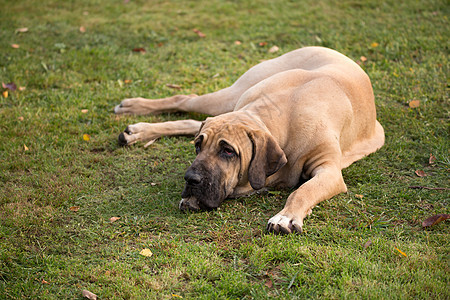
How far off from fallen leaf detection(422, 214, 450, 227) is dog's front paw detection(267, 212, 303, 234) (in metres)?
1.10

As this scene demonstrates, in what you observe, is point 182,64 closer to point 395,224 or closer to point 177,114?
point 177,114

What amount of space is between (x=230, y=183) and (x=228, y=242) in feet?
1.97

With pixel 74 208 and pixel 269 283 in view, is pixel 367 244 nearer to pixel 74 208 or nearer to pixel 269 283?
pixel 269 283

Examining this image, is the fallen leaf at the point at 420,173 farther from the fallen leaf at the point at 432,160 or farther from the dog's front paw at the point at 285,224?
the dog's front paw at the point at 285,224

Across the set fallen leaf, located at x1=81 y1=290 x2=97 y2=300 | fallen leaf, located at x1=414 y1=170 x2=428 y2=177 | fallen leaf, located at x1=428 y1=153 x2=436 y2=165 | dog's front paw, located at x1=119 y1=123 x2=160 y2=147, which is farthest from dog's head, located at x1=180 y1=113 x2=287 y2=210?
fallen leaf, located at x1=428 y1=153 x2=436 y2=165

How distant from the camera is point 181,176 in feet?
16.8

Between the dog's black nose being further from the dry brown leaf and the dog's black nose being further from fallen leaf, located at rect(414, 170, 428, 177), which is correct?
fallen leaf, located at rect(414, 170, 428, 177)

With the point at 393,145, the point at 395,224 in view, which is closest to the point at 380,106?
the point at 393,145

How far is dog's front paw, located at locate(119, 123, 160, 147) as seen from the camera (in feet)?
18.8

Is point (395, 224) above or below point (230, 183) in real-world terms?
below

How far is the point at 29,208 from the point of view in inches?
174

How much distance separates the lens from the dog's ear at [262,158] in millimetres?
4305

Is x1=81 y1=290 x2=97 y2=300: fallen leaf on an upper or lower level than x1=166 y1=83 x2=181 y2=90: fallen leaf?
upper

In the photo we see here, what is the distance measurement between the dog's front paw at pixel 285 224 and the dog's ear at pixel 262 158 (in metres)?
0.42
